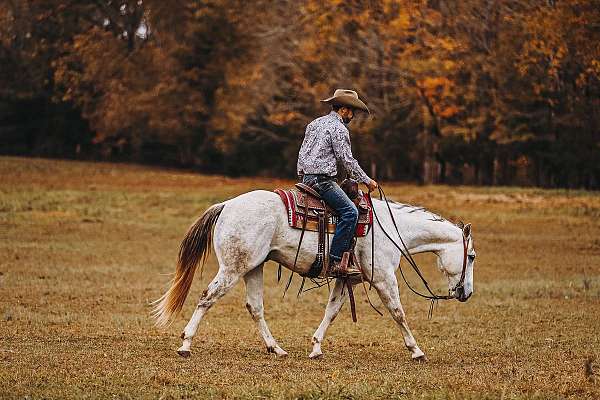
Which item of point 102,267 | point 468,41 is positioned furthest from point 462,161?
point 102,267

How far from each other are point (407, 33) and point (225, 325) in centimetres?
3646

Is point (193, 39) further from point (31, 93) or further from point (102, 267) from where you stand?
point (102, 267)

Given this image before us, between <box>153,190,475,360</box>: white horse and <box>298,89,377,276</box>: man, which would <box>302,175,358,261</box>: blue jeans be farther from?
<box>153,190,475,360</box>: white horse

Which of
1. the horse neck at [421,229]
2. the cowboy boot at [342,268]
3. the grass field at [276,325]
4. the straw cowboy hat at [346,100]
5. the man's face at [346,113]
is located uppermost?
the straw cowboy hat at [346,100]

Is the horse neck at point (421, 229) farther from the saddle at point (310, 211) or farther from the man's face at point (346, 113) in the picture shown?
the man's face at point (346, 113)

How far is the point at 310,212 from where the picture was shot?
37.0 feet

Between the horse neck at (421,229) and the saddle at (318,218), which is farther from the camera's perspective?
the horse neck at (421,229)

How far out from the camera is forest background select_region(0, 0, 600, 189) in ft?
144

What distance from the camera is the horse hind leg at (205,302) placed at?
10734 millimetres

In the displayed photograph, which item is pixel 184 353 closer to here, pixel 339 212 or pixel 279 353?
pixel 279 353

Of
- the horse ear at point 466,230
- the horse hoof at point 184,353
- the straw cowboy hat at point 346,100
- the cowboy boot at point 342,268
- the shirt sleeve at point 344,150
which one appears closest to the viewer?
the horse hoof at point 184,353

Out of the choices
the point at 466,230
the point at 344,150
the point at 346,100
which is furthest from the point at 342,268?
the point at 346,100

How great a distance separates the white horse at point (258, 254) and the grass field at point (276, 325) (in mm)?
450

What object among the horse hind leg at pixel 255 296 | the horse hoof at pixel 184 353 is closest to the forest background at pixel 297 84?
the horse hind leg at pixel 255 296
